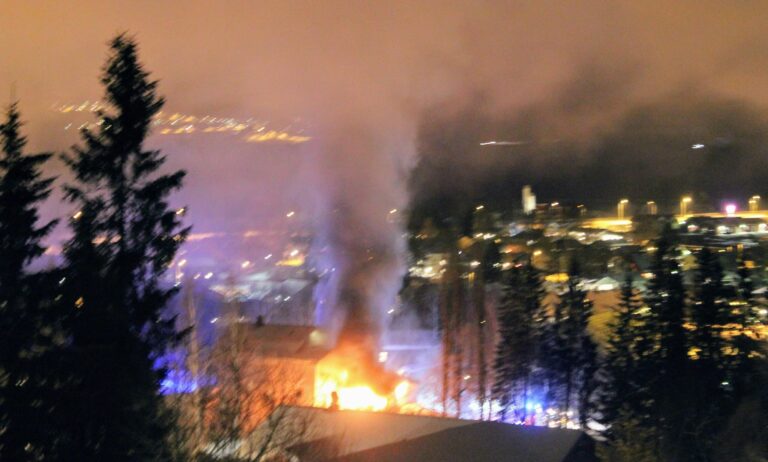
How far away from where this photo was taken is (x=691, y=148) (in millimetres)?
32688

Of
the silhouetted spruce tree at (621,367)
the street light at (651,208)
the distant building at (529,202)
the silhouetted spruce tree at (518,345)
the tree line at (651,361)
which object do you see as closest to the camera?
the tree line at (651,361)

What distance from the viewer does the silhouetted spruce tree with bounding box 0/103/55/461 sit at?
775cm

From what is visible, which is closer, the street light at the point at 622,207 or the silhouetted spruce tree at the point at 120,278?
the silhouetted spruce tree at the point at 120,278

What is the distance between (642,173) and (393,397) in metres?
23.5

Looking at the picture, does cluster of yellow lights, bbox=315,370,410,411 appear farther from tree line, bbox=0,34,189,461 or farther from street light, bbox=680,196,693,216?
street light, bbox=680,196,693,216

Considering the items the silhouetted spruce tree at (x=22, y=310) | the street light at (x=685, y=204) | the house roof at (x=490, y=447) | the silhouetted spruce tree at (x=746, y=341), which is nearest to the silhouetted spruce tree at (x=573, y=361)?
the silhouetted spruce tree at (x=746, y=341)

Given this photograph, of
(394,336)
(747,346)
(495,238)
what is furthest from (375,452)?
(495,238)

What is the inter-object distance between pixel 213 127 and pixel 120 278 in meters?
13.2

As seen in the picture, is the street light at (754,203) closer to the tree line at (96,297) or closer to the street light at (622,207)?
the street light at (622,207)

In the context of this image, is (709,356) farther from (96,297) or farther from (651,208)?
(651,208)

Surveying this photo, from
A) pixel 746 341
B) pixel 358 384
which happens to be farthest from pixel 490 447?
pixel 746 341

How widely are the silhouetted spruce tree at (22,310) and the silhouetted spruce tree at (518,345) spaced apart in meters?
13.8

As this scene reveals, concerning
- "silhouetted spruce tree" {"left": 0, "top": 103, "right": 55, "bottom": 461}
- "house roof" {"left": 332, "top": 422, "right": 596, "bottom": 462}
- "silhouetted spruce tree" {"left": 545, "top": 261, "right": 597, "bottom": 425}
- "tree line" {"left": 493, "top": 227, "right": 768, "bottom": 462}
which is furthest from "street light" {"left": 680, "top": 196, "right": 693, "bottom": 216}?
"silhouetted spruce tree" {"left": 0, "top": 103, "right": 55, "bottom": 461}

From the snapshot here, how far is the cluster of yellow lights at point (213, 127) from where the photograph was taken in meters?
11.1
